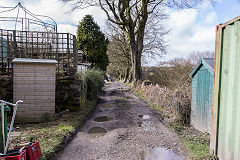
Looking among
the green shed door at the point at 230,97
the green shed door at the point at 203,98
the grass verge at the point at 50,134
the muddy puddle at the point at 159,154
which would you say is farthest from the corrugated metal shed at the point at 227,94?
the grass verge at the point at 50,134

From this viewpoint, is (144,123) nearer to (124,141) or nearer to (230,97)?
(124,141)

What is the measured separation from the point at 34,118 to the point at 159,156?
4713 mm

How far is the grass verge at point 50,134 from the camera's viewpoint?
390 cm

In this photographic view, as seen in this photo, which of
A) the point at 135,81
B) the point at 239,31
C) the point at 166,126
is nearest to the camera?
the point at 239,31

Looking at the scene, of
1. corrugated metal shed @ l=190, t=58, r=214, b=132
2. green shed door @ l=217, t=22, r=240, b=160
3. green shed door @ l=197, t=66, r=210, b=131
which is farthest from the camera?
green shed door @ l=197, t=66, r=210, b=131

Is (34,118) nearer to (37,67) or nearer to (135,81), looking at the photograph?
(37,67)

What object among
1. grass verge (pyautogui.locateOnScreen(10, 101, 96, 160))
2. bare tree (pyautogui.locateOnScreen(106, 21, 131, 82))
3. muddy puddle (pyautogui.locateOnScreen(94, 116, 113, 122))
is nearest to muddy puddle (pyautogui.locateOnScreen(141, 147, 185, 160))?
grass verge (pyautogui.locateOnScreen(10, 101, 96, 160))

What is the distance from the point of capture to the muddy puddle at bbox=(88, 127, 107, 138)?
198 inches

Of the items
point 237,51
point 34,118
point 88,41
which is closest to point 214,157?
point 237,51

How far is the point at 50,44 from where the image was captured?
25.8 feet

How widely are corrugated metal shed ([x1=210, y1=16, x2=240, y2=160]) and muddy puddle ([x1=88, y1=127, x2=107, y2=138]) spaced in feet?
9.72

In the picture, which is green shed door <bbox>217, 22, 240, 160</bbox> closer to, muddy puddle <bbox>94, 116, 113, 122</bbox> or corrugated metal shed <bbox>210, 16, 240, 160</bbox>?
corrugated metal shed <bbox>210, 16, 240, 160</bbox>

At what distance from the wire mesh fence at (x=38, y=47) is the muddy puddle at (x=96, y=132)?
3.29 m

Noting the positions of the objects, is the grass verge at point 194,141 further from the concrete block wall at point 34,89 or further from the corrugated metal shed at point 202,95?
the concrete block wall at point 34,89
